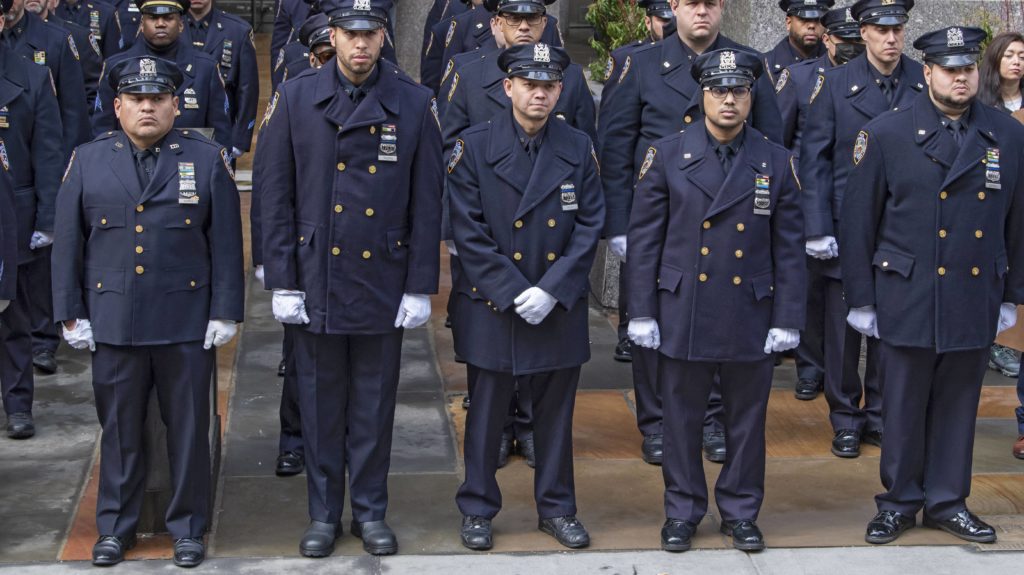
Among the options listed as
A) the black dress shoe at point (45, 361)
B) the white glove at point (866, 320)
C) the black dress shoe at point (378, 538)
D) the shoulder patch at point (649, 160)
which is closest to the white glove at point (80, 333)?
the black dress shoe at point (378, 538)

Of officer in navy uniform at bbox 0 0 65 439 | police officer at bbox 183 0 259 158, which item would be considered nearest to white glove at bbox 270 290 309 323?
officer in navy uniform at bbox 0 0 65 439

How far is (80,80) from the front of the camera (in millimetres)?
8391

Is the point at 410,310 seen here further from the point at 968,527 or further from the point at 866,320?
the point at 968,527

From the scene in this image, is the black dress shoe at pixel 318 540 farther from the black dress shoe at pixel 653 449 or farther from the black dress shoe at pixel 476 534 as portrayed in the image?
the black dress shoe at pixel 653 449

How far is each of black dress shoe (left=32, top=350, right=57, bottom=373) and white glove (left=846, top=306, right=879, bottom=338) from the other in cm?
433

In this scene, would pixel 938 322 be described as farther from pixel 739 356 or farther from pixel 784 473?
pixel 784 473

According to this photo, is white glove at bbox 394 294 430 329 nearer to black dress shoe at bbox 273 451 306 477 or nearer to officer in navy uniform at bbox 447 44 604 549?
officer in navy uniform at bbox 447 44 604 549

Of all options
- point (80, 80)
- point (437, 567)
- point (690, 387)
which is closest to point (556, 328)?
point (690, 387)

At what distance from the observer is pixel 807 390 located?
855cm

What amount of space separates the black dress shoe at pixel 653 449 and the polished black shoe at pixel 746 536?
3.19 ft

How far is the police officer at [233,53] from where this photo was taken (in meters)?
9.80

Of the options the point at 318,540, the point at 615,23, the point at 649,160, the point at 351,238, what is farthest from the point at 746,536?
the point at 615,23

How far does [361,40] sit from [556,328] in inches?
52.9

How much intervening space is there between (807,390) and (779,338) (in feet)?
7.16
